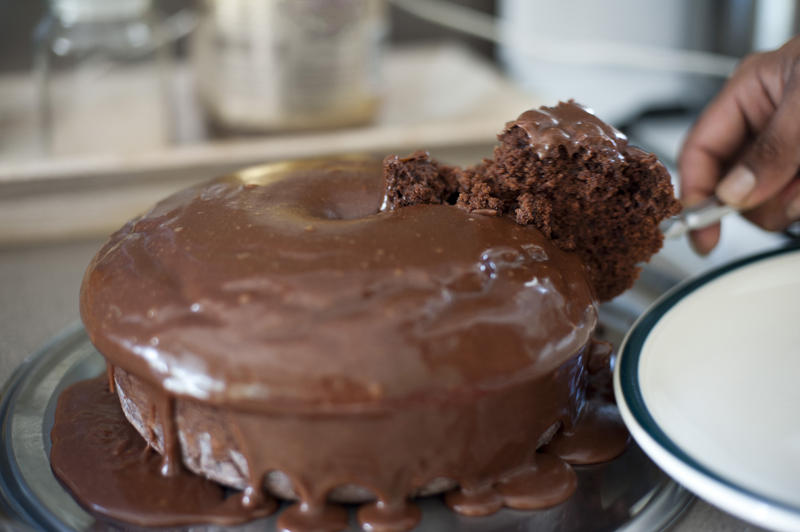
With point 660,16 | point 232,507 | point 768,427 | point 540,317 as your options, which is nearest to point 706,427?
point 768,427

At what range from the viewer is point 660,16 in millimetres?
1964

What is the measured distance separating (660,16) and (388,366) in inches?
66.6

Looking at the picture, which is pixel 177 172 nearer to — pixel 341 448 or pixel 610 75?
pixel 341 448

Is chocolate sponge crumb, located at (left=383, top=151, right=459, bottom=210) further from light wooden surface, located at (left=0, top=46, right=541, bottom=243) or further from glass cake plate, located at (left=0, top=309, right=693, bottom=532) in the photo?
light wooden surface, located at (left=0, top=46, right=541, bottom=243)

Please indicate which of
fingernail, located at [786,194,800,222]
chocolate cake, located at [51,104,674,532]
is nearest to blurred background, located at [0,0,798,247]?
fingernail, located at [786,194,800,222]

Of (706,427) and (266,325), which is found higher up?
(266,325)

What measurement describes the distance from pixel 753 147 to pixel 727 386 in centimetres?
39

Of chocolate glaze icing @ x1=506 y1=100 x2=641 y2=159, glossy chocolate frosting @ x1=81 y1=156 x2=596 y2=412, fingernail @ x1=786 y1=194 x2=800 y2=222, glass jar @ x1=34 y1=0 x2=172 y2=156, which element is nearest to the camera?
glossy chocolate frosting @ x1=81 y1=156 x2=596 y2=412

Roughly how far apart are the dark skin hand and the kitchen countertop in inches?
34.4

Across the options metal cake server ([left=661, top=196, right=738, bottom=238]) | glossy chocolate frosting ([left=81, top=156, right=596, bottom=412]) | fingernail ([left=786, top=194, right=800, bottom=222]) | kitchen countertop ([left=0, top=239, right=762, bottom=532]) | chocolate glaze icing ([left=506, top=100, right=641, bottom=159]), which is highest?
chocolate glaze icing ([left=506, top=100, right=641, bottom=159])

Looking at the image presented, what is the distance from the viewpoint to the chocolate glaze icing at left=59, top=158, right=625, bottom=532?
0.59 meters

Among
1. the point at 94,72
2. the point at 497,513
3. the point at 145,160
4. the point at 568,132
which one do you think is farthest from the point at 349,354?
the point at 94,72

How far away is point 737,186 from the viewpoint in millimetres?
981

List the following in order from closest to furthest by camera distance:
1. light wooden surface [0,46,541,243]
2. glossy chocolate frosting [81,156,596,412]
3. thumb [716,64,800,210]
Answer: glossy chocolate frosting [81,156,596,412] < thumb [716,64,800,210] < light wooden surface [0,46,541,243]
